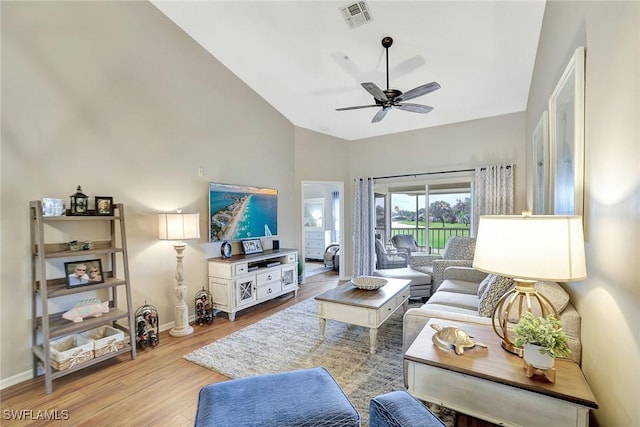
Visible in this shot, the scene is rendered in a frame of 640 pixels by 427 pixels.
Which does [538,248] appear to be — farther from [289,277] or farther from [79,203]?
[289,277]

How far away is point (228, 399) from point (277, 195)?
12.3ft

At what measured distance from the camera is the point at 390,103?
3027 millimetres

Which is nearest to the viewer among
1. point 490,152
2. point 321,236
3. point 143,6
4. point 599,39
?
point 599,39

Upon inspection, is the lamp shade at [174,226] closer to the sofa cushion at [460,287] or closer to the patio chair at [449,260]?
the sofa cushion at [460,287]

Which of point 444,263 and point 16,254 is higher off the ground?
point 16,254

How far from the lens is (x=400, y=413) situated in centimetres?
96

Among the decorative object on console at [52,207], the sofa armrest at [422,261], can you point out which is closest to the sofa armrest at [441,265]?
the sofa armrest at [422,261]

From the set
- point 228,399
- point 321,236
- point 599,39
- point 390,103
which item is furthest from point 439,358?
point 321,236

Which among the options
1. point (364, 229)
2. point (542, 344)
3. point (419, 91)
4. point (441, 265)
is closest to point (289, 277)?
point (364, 229)

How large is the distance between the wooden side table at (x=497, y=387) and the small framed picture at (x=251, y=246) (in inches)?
121

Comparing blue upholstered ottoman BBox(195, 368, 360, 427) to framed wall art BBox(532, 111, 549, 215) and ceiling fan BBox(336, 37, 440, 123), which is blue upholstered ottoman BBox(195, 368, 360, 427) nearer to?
framed wall art BBox(532, 111, 549, 215)

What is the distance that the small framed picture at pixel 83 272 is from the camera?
7.97 feet

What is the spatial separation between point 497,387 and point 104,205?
3142mm

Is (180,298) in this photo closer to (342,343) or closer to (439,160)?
(342,343)
